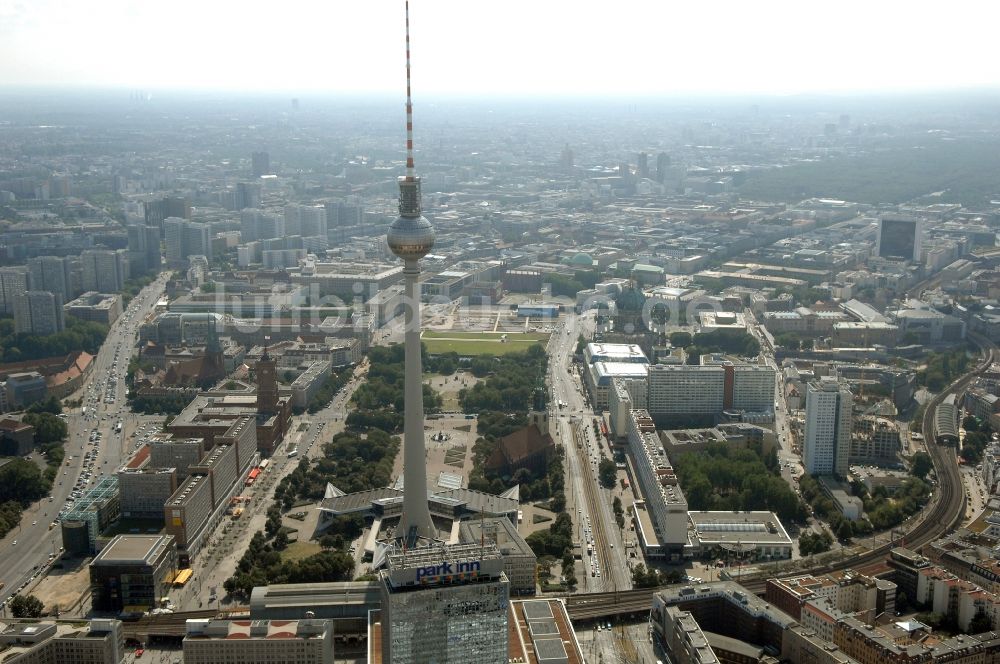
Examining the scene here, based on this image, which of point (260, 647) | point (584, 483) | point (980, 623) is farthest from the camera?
point (584, 483)

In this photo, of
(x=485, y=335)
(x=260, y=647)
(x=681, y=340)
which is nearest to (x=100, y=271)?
(x=485, y=335)

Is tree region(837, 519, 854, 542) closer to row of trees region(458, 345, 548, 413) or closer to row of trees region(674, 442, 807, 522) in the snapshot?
row of trees region(674, 442, 807, 522)

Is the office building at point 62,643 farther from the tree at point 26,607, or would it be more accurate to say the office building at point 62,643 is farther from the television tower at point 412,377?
the television tower at point 412,377

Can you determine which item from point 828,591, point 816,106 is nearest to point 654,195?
point 828,591

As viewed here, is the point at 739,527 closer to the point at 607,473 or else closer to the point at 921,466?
the point at 607,473

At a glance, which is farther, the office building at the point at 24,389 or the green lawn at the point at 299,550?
the office building at the point at 24,389

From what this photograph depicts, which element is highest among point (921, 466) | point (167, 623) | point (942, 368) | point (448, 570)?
point (448, 570)

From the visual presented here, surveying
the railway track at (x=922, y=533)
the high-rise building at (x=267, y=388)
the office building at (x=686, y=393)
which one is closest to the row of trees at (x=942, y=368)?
the railway track at (x=922, y=533)

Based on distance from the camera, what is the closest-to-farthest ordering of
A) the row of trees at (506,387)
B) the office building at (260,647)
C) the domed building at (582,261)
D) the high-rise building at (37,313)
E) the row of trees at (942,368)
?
the office building at (260,647), the row of trees at (506,387), the row of trees at (942,368), the high-rise building at (37,313), the domed building at (582,261)
